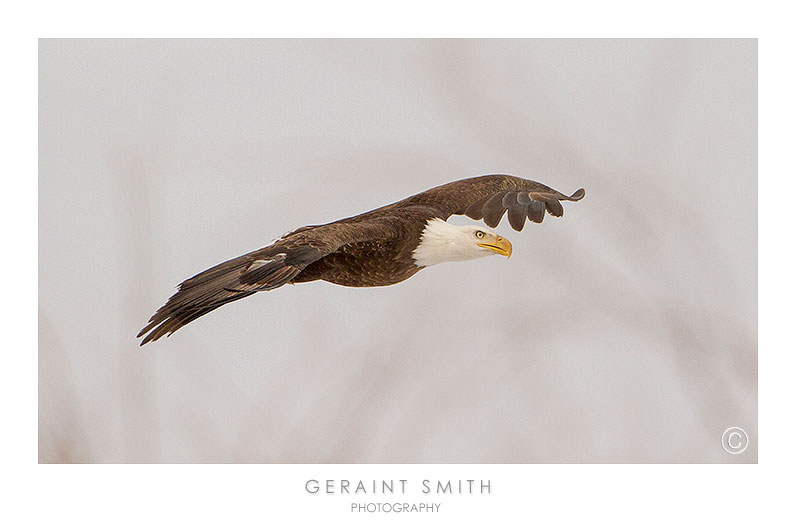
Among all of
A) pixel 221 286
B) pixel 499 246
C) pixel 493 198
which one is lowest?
pixel 221 286

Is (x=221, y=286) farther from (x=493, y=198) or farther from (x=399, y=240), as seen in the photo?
(x=493, y=198)

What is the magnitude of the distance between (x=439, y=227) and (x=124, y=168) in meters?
1.18

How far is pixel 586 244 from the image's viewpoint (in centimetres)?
326

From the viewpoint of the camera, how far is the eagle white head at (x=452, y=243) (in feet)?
10.3

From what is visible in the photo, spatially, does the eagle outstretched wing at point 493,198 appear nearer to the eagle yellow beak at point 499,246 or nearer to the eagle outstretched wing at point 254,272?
the eagle yellow beak at point 499,246

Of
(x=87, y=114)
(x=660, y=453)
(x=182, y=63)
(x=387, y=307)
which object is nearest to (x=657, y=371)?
(x=660, y=453)

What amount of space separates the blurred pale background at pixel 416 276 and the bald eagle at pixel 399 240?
0.18 ft

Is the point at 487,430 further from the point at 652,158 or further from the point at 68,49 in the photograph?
the point at 68,49

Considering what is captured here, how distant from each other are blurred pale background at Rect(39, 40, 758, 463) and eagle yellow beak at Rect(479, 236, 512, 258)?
76 millimetres

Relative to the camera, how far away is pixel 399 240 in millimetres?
3104

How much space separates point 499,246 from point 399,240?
14.3 inches

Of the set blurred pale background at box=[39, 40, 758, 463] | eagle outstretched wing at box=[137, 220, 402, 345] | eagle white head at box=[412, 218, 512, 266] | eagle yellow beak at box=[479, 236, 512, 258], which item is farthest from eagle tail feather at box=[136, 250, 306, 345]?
eagle yellow beak at box=[479, 236, 512, 258]

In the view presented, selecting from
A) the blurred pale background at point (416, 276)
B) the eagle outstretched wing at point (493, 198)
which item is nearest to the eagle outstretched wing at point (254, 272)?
the blurred pale background at point (416, 276)

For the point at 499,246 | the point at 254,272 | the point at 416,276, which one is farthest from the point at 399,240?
the point at 254,272
